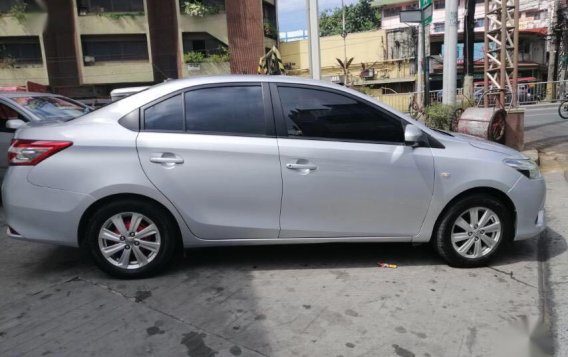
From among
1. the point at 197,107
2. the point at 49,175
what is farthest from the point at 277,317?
the point at 49,175

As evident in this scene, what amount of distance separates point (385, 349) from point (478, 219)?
5.59 feet

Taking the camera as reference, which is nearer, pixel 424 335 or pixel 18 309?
pixel 424 335

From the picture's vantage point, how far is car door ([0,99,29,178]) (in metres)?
6.68

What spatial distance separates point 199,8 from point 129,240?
31487 millimetres

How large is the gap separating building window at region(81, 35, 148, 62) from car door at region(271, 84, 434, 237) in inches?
1253

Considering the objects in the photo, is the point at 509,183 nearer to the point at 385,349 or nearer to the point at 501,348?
the point at 501,348

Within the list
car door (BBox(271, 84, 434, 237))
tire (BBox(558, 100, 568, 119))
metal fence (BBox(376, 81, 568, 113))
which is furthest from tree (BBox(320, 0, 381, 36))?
car door (BBox(271, 84, 434, 237))

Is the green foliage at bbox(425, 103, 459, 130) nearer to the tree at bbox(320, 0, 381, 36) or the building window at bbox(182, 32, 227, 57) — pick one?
the building window at bbox(182, 32, 227, 57)

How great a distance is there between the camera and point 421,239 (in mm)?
4172

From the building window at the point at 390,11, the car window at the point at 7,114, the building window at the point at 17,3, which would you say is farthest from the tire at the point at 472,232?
the building window at the point at 390,11

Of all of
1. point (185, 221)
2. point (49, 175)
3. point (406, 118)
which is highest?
point (406, 118)

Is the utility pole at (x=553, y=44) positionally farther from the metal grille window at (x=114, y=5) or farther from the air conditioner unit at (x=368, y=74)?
the metal grille window at (x=114, y=5)

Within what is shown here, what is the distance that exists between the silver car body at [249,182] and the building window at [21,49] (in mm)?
32661

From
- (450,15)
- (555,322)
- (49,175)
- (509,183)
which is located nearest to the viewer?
(555,322)
